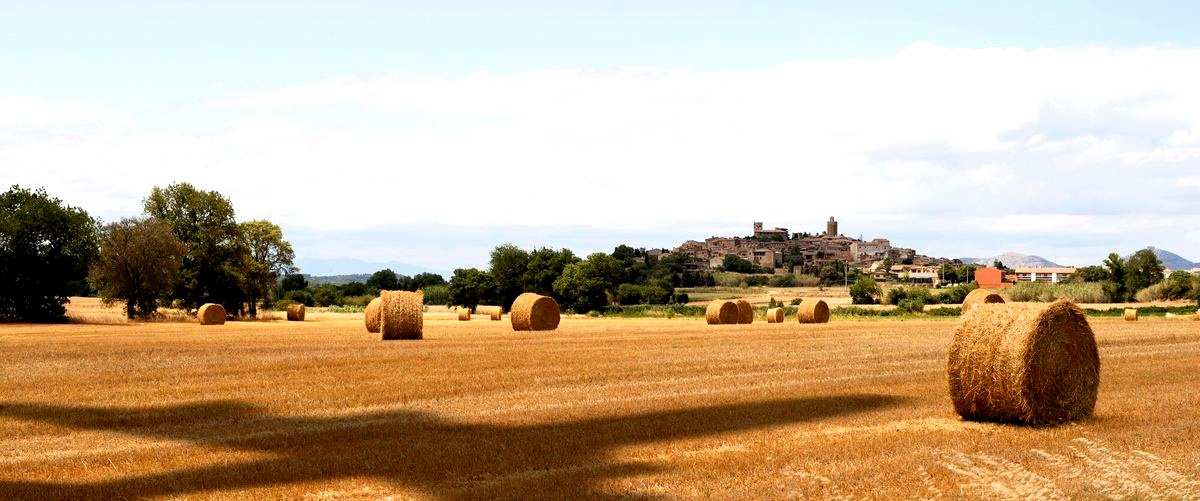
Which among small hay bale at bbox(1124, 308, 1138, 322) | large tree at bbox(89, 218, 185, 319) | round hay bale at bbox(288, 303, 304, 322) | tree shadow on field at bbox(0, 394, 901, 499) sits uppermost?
large tree at bbox(89, 218, 185, 319)

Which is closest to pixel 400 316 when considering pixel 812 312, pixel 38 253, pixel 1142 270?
Answer: pixel 812 312

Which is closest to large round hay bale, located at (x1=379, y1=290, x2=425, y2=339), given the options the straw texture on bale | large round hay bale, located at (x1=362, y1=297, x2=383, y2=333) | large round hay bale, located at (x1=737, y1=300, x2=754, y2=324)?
large round hay bale, located at (x1=362, y1=297, x2=383, y2=333)

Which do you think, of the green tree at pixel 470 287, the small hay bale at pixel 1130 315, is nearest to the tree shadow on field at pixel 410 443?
the small hay bale at pixel 1130 315

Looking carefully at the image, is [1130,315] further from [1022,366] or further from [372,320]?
[1022,366]

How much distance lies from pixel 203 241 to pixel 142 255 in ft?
26.6

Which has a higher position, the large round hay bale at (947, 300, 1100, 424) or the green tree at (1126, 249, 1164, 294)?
the green tree at (1126, 249, 1164, 294)

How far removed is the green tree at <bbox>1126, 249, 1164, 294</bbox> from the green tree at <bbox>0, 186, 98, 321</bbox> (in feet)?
253

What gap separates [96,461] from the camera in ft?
40.6

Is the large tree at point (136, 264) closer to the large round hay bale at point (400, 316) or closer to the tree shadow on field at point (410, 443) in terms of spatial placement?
the large round hay bale at point (400, 316)

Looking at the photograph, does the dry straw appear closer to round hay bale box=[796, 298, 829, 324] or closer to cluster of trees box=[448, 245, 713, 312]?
round hay bale box=[796, 298, 829, 324]

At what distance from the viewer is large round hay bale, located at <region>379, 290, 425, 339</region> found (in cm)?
3353

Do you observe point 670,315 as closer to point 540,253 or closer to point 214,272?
point 214,272

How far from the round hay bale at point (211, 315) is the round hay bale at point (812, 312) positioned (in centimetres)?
2707

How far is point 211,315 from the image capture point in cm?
5297
